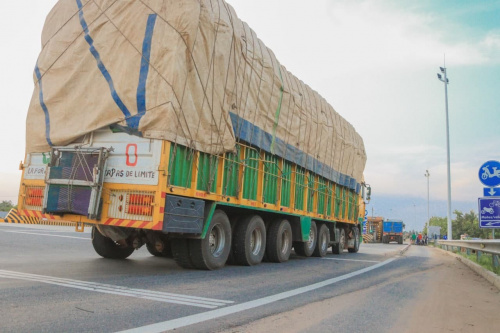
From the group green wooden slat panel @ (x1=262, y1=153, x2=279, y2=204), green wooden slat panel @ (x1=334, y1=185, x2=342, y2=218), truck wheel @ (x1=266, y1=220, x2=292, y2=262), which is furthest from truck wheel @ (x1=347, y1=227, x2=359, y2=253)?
green wooden slat panel @ (x1=262, y1=153, x2=279, y2=204)

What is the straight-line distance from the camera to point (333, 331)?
4.33 m

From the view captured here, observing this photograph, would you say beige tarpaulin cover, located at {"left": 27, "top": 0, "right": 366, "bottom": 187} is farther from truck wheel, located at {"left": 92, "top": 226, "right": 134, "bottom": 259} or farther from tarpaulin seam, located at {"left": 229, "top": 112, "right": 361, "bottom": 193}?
truck wheel, located at {"left": 92, "top": 226, "right": 134, "bottom": 259}

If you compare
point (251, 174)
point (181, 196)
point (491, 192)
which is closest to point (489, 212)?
point (491, 192)

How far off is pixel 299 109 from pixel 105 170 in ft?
20.1

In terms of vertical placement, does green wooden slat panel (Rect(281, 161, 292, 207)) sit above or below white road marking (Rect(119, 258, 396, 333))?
above

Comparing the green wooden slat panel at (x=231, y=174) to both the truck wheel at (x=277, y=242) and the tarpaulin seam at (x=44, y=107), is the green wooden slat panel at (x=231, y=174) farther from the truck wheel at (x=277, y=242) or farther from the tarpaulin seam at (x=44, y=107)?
the tarpaulin seam at (x=44, y=107)

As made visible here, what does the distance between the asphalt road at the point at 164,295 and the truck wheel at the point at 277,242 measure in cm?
145

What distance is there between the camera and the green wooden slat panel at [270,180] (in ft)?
34.2

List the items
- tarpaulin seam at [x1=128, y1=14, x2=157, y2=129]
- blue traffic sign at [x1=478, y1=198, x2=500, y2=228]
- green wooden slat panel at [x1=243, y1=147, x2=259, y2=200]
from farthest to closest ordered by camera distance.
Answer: blue traffic sign at [x1=478, y1=198, x2=500, y2=228], green wooden slat panel at [x1=243, y1=147, x2=259, y2=200], tarpaulin seam at [x1=128, y1=14, x2=157, y2=129]

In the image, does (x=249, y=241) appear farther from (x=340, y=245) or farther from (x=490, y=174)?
(x=340, y=245)

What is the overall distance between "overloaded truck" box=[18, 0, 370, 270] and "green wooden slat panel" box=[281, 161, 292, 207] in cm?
128

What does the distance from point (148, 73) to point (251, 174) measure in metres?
3.50

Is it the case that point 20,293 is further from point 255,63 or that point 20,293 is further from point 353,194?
point 353,194

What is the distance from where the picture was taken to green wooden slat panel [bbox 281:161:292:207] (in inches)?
450
